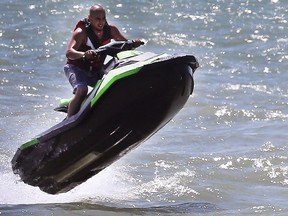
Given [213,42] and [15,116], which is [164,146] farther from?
[213,42]

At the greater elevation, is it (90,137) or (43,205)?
(90,137)

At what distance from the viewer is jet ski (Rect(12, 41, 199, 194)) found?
6.86 m

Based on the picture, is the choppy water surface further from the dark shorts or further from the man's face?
the man's face

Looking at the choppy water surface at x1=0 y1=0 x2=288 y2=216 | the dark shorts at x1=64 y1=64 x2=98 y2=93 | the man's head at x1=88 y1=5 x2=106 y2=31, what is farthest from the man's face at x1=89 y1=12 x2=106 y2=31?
the choppy water surface at x1=0 y1=0 x2=288 y2=216

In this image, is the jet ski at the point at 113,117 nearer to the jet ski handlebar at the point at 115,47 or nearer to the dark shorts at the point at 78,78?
the jet ski handlebar at the point at 115,47

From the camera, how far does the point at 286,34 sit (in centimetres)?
1853

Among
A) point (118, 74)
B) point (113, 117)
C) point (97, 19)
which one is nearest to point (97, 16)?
point (97, 19)

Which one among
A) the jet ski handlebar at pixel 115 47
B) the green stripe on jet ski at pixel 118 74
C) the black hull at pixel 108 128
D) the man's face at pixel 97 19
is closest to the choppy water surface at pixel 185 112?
the black hull at pixel 108 128

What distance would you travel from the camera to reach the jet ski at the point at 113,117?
6.86 metres

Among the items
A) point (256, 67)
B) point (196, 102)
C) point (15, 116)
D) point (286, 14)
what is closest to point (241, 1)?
point (286, 14)

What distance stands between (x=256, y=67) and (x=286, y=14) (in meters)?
6.14

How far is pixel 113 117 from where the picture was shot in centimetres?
700

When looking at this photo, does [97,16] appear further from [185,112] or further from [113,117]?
[185,112]

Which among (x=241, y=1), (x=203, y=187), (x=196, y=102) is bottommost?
(x=241, y=1)
